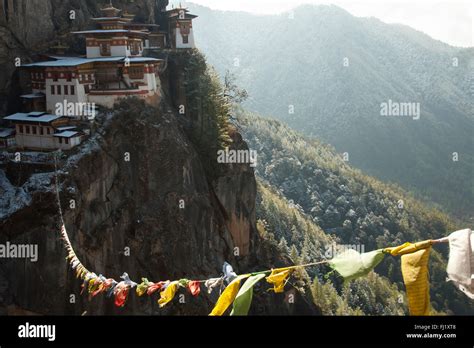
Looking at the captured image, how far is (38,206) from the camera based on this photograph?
3472cm

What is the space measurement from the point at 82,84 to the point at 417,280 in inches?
1423

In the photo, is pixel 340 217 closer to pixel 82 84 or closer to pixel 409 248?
pixel 82 84

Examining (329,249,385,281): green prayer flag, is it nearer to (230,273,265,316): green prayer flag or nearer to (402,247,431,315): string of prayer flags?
(402,247,431,315): string of prayer flags

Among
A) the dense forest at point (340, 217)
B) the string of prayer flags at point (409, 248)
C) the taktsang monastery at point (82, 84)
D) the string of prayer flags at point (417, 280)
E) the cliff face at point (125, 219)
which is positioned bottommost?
the dense forest at point (340, 217)

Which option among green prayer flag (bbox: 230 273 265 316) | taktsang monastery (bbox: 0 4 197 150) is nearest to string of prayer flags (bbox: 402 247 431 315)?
green prayer flag (bbox: 230 273 265 316)

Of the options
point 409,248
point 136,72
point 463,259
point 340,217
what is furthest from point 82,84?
point 340,217

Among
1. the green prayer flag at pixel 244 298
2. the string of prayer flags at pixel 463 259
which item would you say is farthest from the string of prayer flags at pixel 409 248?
the green prayer flag at pixel 244 298

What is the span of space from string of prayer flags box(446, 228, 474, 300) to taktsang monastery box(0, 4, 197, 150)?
31957 mm

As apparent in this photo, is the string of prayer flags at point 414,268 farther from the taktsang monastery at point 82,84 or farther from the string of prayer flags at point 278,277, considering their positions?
the taktsang monastery at point 82,84

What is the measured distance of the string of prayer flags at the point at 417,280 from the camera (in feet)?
34.6

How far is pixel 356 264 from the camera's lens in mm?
10602
